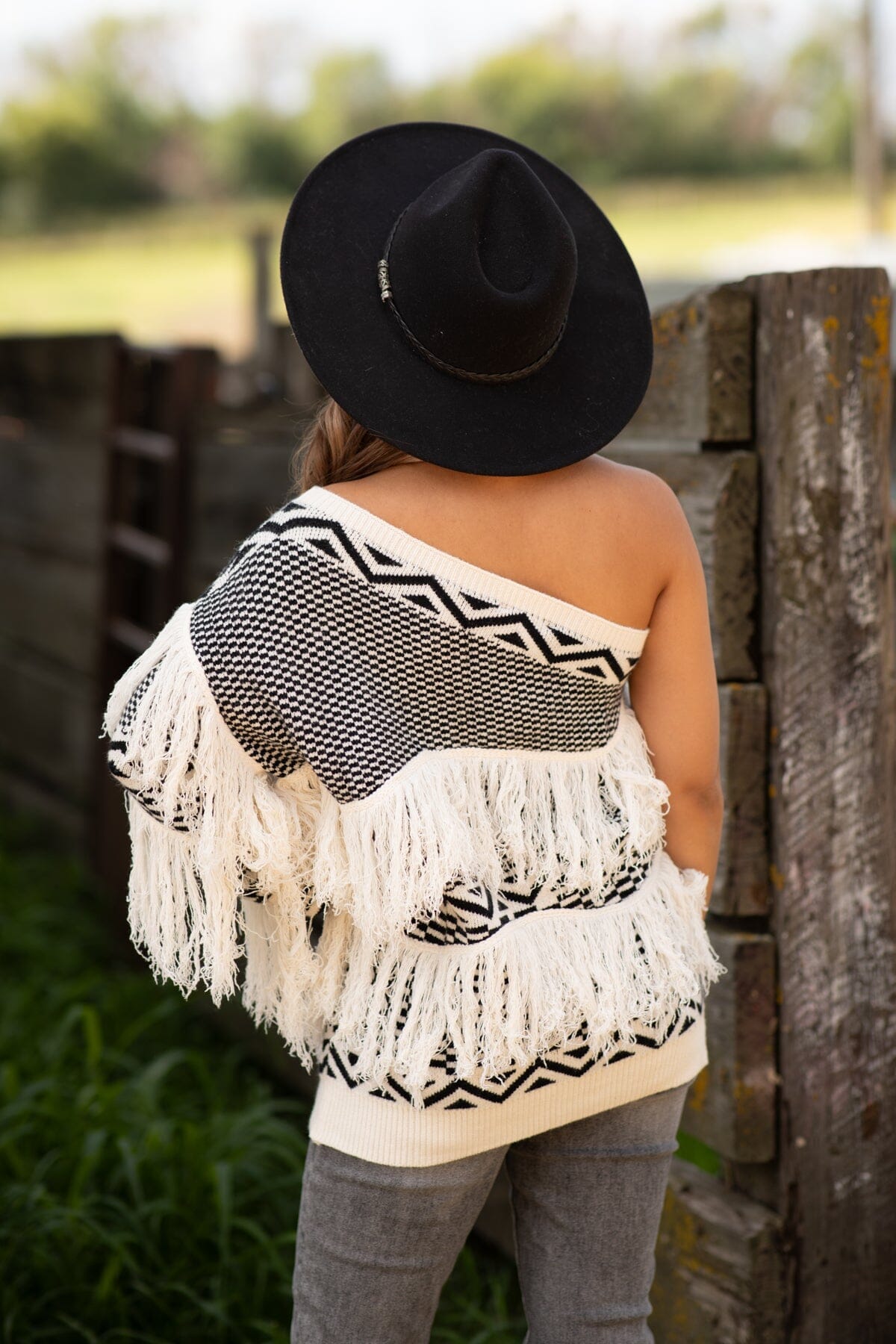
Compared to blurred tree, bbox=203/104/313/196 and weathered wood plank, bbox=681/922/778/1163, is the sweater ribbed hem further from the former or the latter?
blurred tree, bbox=203/104/313/196

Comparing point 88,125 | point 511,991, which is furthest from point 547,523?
point 88,125

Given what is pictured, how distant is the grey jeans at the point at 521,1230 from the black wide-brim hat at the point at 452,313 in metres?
0.70

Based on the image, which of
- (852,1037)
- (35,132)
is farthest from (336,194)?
(35,132)

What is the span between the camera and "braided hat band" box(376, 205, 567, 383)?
1.28 meters

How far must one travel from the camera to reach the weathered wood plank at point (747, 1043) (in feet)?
6.02

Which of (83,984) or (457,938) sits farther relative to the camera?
(83,984)

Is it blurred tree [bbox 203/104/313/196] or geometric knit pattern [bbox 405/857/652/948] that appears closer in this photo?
geometric knit pattern [bbox 405/857/652/948]

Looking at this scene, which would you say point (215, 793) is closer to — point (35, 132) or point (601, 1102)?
point (601, 1102)

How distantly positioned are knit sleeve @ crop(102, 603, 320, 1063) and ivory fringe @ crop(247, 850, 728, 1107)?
74 mm

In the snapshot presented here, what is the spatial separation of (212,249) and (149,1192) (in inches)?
1234

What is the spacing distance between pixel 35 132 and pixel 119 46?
11057 millimetres

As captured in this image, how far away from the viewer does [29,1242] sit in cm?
229

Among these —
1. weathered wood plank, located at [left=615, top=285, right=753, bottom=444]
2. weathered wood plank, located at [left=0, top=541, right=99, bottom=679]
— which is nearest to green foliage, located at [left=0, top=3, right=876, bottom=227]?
weathered wood plank, located at [left=0, top=541, right=99, bottom=679]

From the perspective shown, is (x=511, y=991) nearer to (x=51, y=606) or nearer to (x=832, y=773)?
(x=832, y=773)
